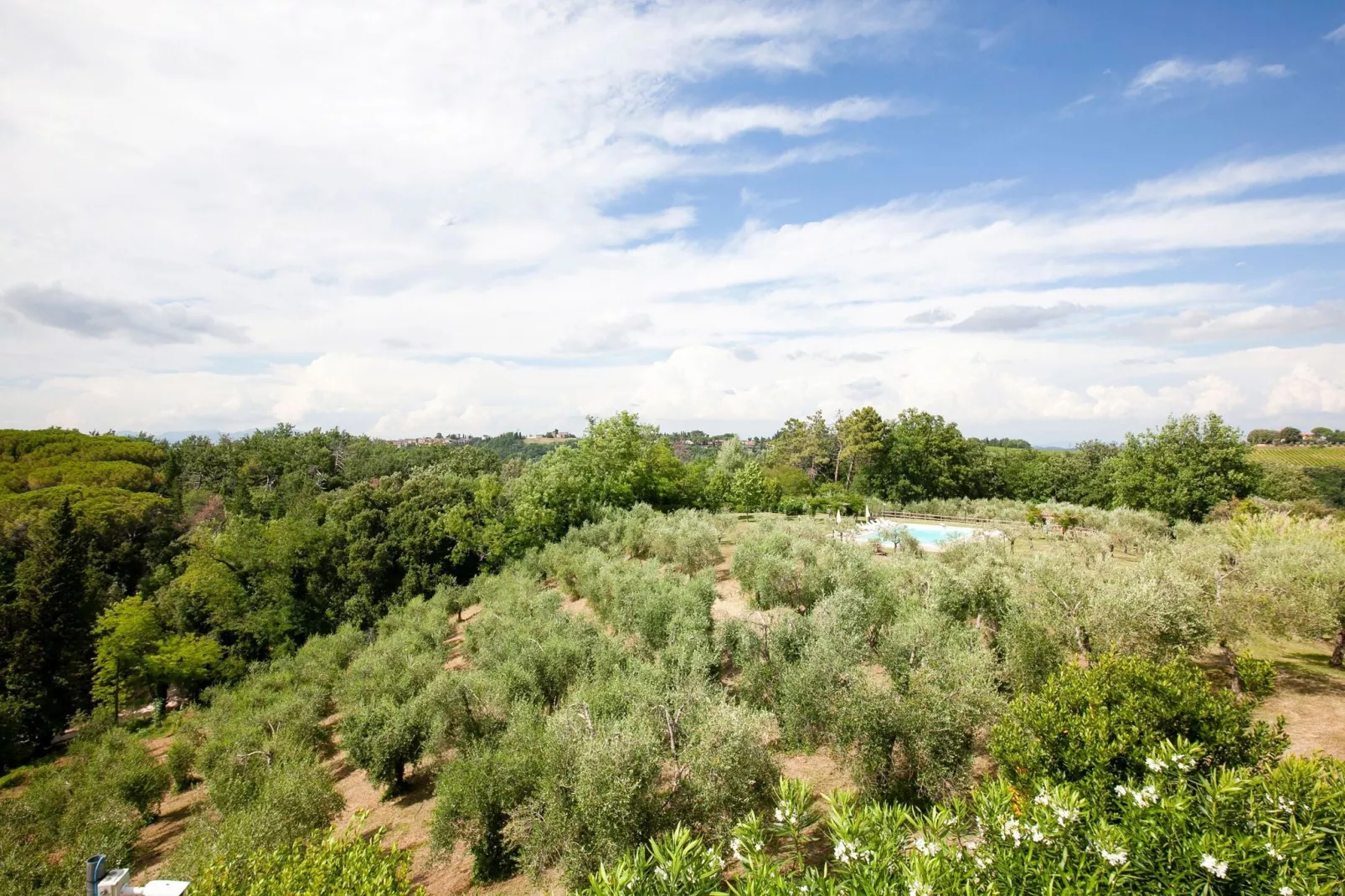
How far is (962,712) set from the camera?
1326 centimetres

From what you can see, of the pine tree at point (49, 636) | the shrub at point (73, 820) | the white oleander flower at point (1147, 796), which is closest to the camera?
the white oleander flower at point (1147, 796)

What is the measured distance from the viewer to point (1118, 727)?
10.9 m

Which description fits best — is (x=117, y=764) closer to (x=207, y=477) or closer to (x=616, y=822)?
(x=616, y=822)

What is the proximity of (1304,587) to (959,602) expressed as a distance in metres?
9.38

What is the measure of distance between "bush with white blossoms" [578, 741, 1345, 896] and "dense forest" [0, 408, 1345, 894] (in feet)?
0.19

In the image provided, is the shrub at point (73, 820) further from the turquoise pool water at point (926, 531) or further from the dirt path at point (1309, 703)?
the turquoise pool water at point (926, 531)

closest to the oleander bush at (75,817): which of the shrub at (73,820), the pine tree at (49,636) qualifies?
the shrub at (73,820)

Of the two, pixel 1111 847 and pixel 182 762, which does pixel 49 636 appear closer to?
pixel 182 762

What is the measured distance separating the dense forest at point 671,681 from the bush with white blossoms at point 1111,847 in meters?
0.06

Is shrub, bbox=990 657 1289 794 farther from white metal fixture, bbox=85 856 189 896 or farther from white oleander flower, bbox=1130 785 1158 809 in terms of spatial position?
white metal fixture, bbox=85 856 189 896

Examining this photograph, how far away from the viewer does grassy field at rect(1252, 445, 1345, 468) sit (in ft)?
307

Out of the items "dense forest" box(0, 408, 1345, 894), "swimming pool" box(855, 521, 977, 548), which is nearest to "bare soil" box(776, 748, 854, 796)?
"dense forest" box(0, 408, 1345, 894)

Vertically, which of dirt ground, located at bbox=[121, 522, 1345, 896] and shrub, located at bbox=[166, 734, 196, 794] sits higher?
dirt ground, located at bbox=[121, 522, 1345, 896]

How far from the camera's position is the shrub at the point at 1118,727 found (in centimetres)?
1055
